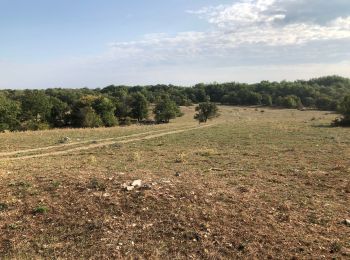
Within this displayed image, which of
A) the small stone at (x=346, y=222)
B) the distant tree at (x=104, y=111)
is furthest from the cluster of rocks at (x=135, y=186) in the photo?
the distant tree at (x=104, y=111)

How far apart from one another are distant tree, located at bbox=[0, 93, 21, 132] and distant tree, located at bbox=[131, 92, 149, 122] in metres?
33.4

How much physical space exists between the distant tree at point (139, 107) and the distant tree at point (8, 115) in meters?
33.4

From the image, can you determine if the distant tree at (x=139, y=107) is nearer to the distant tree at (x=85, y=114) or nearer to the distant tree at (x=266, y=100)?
the distant tree at (x=85, y=114)

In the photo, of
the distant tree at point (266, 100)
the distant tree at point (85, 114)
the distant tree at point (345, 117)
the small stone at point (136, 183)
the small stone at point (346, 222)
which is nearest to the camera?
the small stone at point (346, 222)

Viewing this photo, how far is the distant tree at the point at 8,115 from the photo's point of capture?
225 ft

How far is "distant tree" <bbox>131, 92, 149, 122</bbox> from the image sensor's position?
3949 inches

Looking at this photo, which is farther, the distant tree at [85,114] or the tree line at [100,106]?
the distant tree at [85,114]

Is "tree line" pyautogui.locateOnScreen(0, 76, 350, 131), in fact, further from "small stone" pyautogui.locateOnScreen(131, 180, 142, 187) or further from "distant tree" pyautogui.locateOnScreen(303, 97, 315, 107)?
"small stone" pyautogui.locateOnScreen(131, 180, 142, 187)

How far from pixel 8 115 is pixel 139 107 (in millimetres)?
36909

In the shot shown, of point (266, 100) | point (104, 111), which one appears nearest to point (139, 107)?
point (104, 111)

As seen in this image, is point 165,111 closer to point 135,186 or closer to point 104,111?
point 104,111

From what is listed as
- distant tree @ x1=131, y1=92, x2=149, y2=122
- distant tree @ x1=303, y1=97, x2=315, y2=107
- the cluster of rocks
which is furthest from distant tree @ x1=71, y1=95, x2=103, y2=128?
distant tree @ x1=303, y1=97, x2=315, y2=107

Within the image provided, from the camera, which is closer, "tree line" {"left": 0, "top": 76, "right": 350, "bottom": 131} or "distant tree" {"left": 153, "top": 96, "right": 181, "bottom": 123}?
"tree line" {"left": 0, "top": 76, "right": 350, "bottom": 131}

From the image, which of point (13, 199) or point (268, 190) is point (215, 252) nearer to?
point (268, 190)
